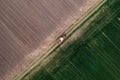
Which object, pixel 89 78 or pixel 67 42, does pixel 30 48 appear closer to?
pixel 67 42

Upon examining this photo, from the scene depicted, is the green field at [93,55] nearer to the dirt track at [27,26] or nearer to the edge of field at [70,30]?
the edge of field at [70,30]

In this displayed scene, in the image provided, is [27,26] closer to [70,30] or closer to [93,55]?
[70,30]

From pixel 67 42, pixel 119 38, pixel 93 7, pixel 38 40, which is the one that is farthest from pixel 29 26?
pixel 119 38

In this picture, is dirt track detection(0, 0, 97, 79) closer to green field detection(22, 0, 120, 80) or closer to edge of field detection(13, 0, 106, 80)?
edge of field detection(13, 0, 106, 80)

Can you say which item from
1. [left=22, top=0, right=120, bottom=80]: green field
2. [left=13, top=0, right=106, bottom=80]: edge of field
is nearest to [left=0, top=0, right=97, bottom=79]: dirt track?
[left=13, top=0, right=106, bottom=80]: edge of field

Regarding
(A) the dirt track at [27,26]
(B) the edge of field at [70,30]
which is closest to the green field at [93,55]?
(B) the edge of field at [70,30]
